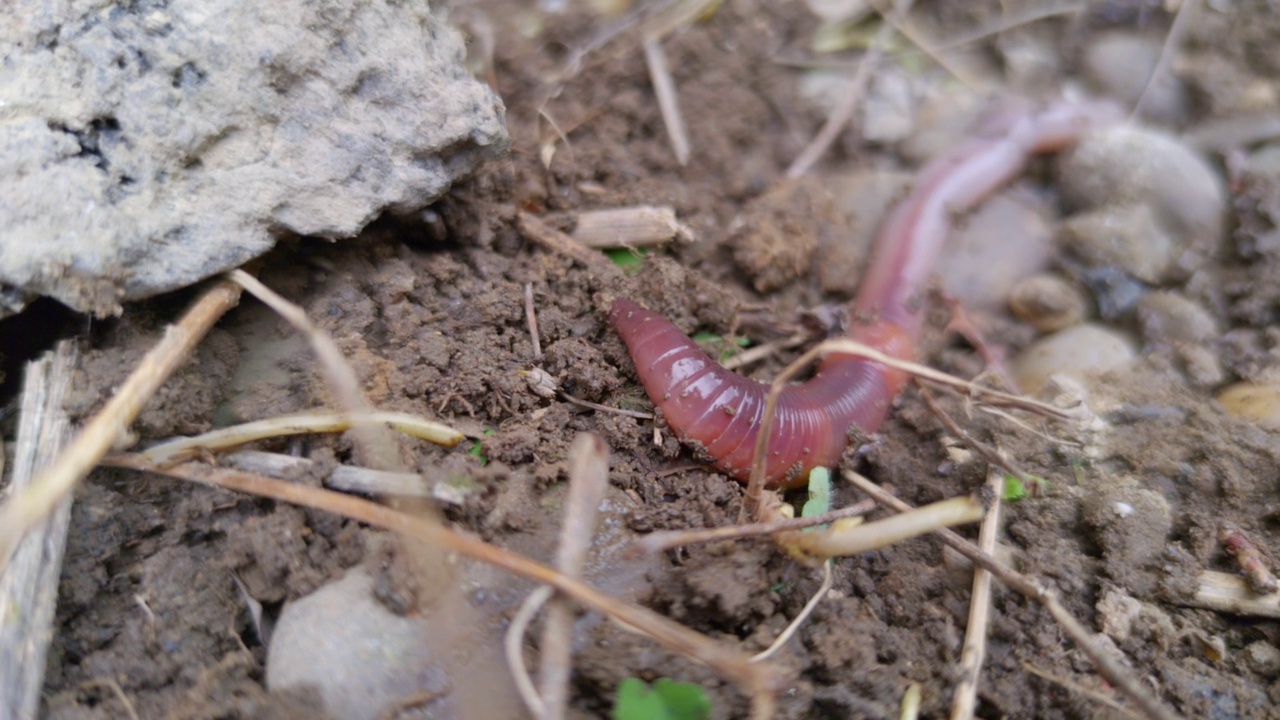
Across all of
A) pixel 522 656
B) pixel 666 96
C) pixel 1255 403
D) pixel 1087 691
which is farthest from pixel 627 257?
pixel 1255 403

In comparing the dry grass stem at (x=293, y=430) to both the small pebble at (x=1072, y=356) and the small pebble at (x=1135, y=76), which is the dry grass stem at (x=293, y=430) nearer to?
the small pebble at (x=1072, y=356)

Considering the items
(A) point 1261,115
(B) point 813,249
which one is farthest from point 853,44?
(A) point 1261,115

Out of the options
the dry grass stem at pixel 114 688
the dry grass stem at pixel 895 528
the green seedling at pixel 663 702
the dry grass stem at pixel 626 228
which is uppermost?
the dry grass stem at pixel 626 228

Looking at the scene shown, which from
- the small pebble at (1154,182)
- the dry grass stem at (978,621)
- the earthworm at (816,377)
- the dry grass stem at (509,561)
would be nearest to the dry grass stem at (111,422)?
the dry grass stem at (509,561)

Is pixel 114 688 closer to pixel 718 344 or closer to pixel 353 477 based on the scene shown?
pixel 353 477

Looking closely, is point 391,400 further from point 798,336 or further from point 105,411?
point 798,336

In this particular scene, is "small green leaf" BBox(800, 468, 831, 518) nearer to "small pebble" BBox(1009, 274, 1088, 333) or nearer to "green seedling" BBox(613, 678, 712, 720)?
"green seedling" BBox(613, 678, 712, 720)

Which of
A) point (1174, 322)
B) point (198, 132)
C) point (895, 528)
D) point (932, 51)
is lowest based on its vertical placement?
point (1174, 322)
